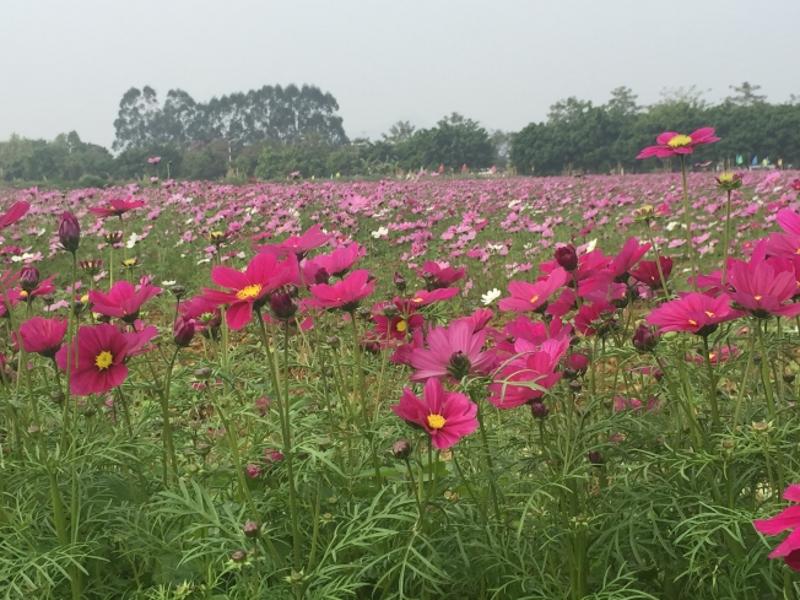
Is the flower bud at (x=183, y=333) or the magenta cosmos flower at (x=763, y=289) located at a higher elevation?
the magenta cosmos flower at (x=763, y=289)

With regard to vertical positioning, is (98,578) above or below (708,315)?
below

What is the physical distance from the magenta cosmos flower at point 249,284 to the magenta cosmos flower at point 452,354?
0.21 meters

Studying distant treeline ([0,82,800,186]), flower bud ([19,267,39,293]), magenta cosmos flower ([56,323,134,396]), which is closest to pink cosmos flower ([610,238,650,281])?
magenta cosmos flower ([56,323,134,396])

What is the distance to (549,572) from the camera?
3.47ft

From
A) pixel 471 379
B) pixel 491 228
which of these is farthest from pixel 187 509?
pixel 491 228

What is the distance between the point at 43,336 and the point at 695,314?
0.99m

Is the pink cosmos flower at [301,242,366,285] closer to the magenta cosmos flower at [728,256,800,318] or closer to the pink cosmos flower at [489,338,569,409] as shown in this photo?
the pink cosmos flower at [489,338,569,409]

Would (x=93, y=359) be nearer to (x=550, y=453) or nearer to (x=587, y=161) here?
(x=550, y=453)

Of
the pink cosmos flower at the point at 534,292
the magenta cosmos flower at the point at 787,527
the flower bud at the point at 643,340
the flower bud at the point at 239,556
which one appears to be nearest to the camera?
the magenta cosmos flower at the point at 787,527

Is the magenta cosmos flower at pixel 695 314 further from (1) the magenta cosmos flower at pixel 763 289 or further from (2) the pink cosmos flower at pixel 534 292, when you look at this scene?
(2) the pink cosmos flower at pixel 534 292

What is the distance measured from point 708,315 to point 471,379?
0.34 meters

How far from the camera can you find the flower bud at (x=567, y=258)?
111 cm

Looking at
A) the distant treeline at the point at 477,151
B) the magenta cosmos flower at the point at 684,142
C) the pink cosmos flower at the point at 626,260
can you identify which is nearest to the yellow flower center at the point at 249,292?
the pink cosmos flower at the point at 626,260

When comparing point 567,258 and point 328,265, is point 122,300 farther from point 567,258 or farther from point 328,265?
point 567,258
